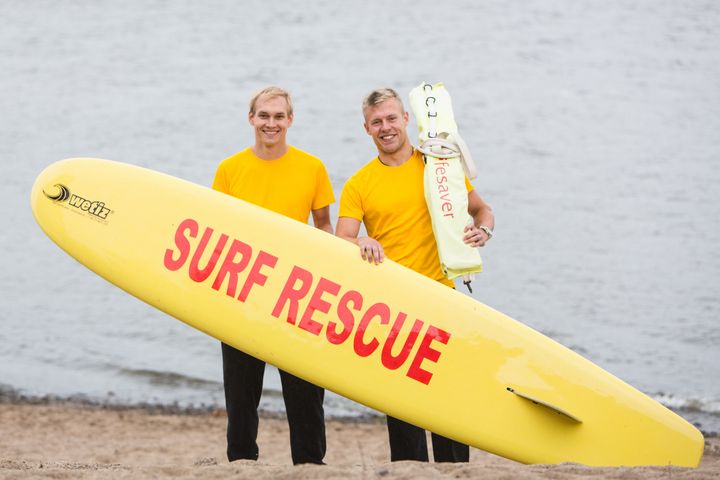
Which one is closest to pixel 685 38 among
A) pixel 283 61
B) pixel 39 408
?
pixel 283 61

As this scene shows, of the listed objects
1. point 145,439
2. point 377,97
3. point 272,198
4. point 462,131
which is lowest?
point 145,439

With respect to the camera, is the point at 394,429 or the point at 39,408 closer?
the point at 394,429

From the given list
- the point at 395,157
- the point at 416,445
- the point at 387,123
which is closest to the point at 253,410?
the point at 416,445

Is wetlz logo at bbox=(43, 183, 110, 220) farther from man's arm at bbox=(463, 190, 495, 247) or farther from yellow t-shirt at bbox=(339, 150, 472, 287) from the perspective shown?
man's arm at bbox=(463, 190, 495, 247)

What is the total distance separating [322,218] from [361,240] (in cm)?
33

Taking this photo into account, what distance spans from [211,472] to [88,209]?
1.43 metres

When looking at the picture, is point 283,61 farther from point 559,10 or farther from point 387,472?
point 387,472

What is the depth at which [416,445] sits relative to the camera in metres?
3.79

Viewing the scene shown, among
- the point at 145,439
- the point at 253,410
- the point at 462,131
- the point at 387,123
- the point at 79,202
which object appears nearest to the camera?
the point at 387,123

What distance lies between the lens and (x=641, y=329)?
8.81 meters

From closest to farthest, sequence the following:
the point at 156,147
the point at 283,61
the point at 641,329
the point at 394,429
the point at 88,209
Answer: the point at 394,429, the point at 88,209, the point at 641,329, the point at 156,147, the point at 283,61

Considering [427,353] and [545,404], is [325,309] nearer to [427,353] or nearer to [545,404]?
[427,353]

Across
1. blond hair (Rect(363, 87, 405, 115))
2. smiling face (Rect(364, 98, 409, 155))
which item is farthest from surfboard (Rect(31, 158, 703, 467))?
blond hair (Rect(363, 87, 405, 115))

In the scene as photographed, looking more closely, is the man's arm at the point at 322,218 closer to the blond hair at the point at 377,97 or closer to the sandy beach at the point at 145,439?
the blond hair at the point at 377,97
